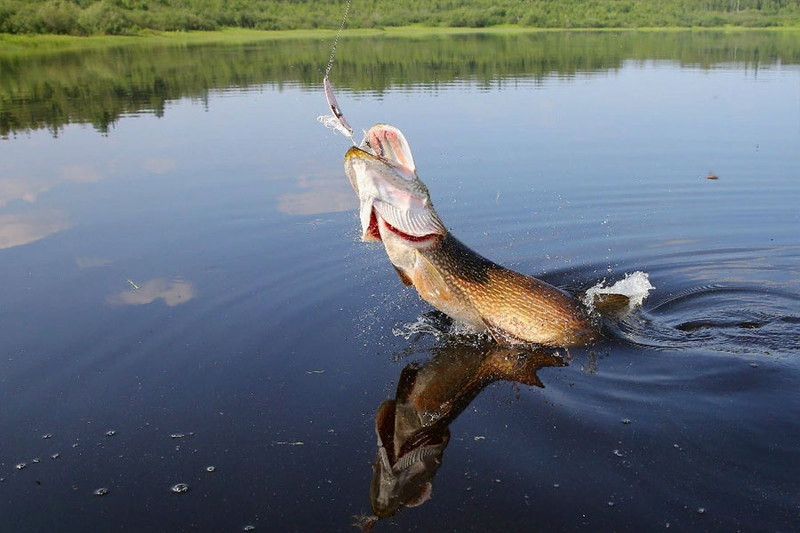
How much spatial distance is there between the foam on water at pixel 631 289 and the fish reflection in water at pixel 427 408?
3.62ft

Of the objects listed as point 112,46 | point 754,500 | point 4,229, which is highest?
point 112,46

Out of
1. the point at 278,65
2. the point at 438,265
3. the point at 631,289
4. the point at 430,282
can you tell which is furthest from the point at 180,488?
the point at 278,65

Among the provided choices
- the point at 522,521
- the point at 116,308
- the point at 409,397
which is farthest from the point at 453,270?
the point at 116,308

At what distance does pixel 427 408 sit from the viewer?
195 inches

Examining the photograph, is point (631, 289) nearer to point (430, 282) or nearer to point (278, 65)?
point (430, 282)

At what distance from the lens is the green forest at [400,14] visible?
1978 inches

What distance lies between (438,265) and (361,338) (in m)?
1.13

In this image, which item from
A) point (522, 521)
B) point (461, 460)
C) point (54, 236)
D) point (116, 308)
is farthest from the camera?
point (54, 236)

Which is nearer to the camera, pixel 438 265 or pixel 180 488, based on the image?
pixel 180 488

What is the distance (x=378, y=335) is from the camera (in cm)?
598

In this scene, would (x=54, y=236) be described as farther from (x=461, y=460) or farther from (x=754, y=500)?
(x=754, y=500)

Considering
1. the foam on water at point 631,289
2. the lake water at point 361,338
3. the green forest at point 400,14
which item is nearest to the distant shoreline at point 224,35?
the green forest at point 400,14

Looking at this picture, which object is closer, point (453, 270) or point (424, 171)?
point (453, 270)

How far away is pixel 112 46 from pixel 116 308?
4159 cm
